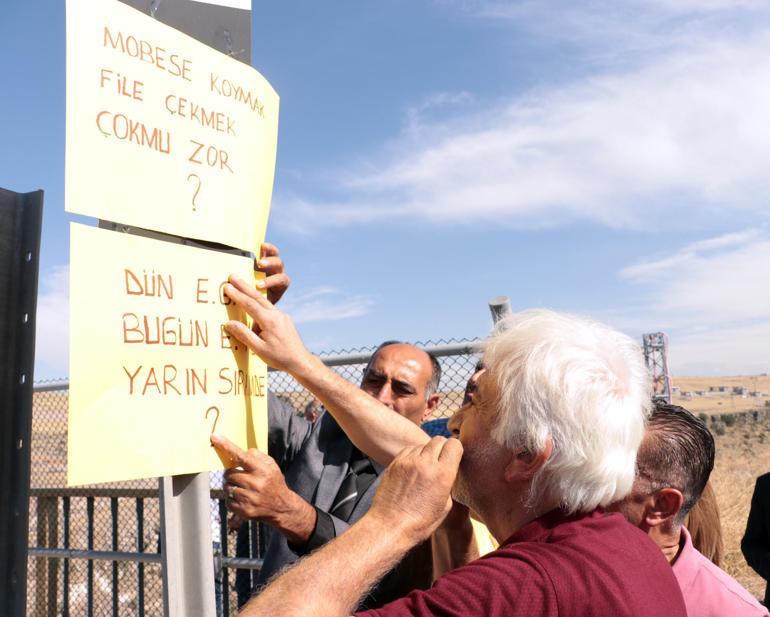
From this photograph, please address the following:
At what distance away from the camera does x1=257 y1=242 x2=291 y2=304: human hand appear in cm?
206

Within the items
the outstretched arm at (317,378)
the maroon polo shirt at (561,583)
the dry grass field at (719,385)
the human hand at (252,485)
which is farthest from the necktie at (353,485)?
the dry grass field at (719,385)

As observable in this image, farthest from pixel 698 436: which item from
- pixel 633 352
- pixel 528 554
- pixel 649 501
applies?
pixel 528 554

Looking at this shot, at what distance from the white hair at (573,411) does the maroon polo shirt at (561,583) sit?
103 mm

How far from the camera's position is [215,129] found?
6.44ft

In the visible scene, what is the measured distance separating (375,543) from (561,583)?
337mm

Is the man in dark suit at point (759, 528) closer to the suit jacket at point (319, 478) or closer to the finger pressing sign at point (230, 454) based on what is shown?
the suit jacket at point (319, 478)

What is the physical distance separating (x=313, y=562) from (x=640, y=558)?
60cm

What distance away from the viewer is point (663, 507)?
209 cm

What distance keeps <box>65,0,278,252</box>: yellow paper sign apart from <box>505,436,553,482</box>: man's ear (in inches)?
33.6

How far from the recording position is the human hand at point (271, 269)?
206cm

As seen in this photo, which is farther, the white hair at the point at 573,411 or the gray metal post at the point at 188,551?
the gray metal post at the point at 188,551

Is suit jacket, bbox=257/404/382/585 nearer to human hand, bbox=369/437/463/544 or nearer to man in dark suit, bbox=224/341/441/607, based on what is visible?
man in dark suit, bbox=224/341/441/607

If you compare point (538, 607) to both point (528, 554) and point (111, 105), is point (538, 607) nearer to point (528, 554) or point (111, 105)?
point (528, 554)

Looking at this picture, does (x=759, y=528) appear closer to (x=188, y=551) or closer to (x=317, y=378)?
(x=317, y=378)
